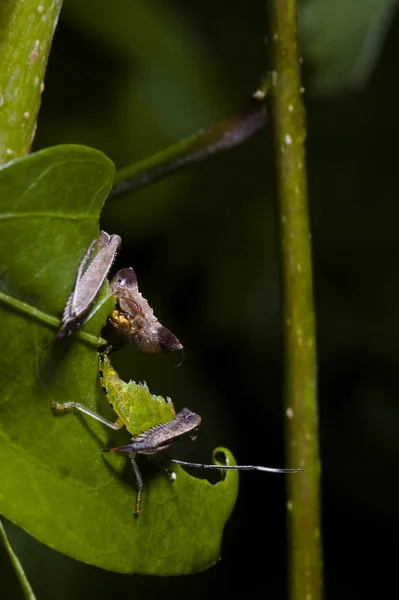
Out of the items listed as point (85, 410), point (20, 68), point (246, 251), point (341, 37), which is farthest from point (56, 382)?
point (246, 251)

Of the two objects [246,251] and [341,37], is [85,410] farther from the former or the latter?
[246,251]

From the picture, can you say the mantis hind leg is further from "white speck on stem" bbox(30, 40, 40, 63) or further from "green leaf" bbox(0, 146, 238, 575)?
"white speck on stem" bbox(30, 40, 40, 63)

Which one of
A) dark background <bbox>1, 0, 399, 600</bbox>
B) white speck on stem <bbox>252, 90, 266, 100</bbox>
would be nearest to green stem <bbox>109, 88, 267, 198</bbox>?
white speck on stem <bbox>252, 90, 266, 100</bbox>

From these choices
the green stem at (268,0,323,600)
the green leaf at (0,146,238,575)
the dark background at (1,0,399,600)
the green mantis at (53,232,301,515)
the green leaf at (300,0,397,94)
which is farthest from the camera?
the dark background at (1,0,399,600)

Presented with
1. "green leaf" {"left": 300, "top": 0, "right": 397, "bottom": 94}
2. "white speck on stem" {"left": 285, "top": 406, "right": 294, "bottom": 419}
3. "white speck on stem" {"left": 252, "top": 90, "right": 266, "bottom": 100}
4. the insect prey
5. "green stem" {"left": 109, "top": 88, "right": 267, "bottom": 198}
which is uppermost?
"green leaf" {"left": 300, "top": 0, "right": 397, "bottom": 94}

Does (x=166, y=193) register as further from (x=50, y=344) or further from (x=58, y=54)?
(x=50, y=344)
